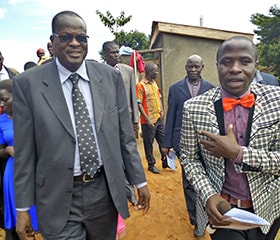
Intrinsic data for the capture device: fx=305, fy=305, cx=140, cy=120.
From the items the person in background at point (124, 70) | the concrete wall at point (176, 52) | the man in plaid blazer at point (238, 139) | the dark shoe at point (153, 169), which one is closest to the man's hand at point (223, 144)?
the man in plaid blazer at point (238, 139)

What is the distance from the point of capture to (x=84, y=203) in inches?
77.9

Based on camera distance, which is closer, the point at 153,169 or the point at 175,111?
the point at 175,111

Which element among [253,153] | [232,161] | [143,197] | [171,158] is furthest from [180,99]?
[253,153]

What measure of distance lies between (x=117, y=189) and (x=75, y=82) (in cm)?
77

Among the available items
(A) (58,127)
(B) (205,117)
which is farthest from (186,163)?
(A) (58,127)

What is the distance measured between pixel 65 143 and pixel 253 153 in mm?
1092

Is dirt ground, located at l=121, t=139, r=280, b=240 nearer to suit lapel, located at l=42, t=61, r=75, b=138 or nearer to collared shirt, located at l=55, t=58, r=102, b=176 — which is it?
collared shirt, located at l=55, t=58, r=102, b=176

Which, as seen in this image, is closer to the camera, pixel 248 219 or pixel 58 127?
pixel 248 219

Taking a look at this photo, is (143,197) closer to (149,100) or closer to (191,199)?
(191,199)

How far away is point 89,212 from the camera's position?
2008 mm

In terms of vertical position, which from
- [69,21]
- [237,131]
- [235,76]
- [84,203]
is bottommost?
[84,203]

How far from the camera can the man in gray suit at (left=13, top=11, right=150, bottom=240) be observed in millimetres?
1847

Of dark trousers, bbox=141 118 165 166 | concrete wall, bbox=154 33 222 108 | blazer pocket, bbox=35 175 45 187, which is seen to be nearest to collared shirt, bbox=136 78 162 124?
dark trousers, bbox=141 118 165 166

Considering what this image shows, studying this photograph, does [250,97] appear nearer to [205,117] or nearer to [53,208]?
[205,117]
